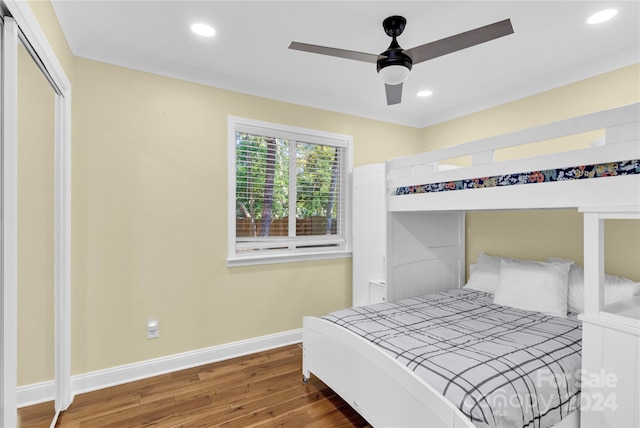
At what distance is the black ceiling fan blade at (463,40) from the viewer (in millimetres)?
1457

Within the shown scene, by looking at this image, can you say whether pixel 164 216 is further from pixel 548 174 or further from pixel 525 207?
pixel 548 174

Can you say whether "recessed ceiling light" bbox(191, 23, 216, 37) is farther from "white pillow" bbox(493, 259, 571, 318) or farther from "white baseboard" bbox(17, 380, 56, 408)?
"white pillow" bbox(493, 259, 571, 318)

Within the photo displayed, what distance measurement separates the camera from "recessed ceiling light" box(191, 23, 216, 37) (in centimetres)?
209

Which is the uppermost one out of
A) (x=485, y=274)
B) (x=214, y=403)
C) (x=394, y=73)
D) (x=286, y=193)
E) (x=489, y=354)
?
(x=394, y=73)

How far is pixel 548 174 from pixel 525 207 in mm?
222

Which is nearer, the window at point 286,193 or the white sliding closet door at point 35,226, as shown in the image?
the white sliding closet door at point 35,226

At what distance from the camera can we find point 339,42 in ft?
7.37

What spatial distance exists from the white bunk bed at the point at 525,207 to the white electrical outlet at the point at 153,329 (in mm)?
1217

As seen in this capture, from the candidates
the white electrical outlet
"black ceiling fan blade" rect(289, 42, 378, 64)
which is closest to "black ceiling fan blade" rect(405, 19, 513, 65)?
"black ceiling fan blade" rect(289, 42, 378, 64)

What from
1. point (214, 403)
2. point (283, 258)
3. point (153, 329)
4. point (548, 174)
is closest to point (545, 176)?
point (548, 174)

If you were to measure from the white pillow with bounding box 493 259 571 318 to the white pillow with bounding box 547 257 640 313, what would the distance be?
0.07 metres

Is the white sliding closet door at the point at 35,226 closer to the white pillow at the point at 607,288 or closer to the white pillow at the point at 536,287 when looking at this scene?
the white pillow at the point at 536,287

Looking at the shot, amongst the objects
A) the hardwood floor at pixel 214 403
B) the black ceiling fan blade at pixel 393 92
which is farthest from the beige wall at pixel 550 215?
the hardwood floor at pixel 214 403

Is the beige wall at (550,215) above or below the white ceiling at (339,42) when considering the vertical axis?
below
